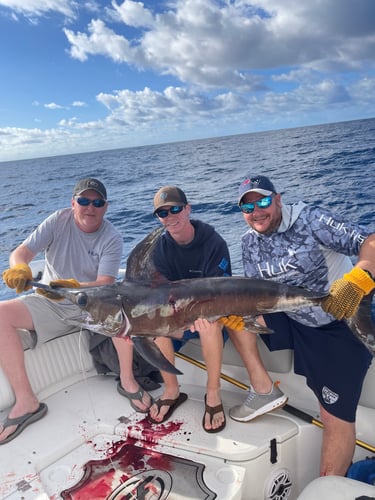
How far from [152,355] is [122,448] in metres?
0.70

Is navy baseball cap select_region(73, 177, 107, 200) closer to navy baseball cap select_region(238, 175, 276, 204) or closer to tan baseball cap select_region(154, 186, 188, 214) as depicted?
tan baseball cap select_region(154, 186, 188, 214)

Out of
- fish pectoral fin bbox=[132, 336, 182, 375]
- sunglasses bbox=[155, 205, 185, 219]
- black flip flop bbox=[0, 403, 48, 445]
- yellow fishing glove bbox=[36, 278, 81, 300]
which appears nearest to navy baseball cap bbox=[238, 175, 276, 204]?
sunglasses bbox=[155, 205, 185, 219]

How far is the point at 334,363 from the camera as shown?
2330mm

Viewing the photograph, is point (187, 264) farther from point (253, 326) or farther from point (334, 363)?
→ point (334, 363)

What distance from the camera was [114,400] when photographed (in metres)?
2.86

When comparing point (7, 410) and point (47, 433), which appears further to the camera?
point (7, 410)

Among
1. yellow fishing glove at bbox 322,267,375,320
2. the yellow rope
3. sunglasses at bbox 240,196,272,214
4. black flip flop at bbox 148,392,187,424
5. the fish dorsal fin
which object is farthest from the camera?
black flip flop at bbox 148,392,187,424

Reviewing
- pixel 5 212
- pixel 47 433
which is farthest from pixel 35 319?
pixel 5 212

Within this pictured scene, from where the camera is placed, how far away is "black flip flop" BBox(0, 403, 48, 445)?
2497 mm

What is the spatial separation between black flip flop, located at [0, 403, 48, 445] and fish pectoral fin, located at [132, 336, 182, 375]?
3.33 feet

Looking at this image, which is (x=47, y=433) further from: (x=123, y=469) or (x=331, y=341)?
(x=331, y=341)

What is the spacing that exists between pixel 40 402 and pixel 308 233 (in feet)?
7.07

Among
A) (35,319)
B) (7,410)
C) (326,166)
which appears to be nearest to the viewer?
(7,410)

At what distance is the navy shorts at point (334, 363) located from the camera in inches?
88.8
